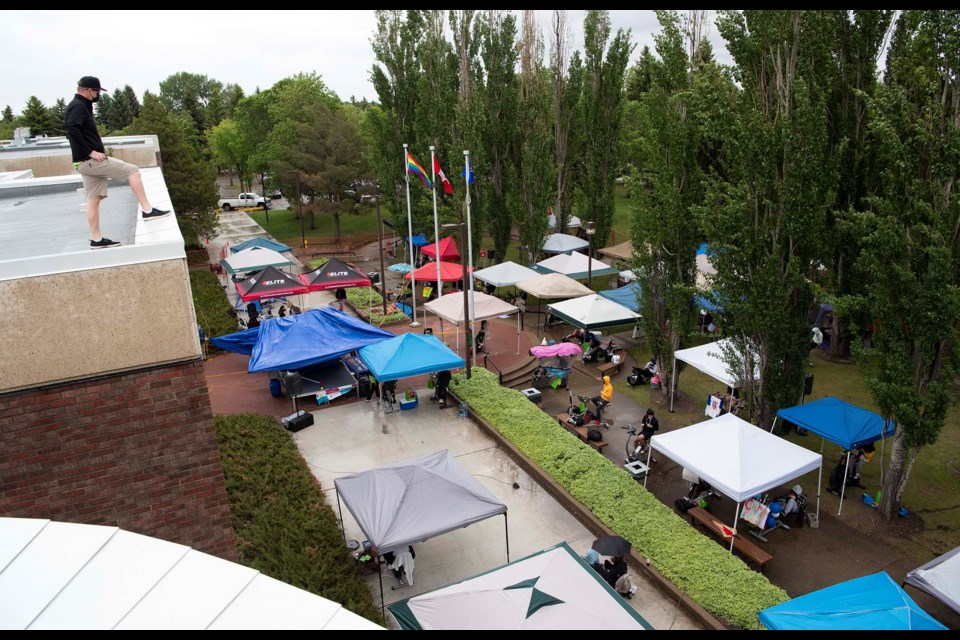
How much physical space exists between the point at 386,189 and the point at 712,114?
79.6 feet

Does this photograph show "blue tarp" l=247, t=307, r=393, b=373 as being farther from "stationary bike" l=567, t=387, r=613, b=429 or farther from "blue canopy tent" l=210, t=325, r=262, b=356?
"stationary bike" l=567, t=387, r=613, b=429

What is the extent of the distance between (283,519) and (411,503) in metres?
2.96

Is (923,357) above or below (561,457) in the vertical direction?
above

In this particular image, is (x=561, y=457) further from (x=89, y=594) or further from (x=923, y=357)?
(x=89, y=594)

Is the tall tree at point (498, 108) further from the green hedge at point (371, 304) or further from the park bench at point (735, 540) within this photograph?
the park bench at point (735, 540)

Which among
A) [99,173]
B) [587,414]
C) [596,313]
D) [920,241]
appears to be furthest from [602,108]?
[99,173]

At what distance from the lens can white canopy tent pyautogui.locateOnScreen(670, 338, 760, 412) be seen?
15992 millimetres

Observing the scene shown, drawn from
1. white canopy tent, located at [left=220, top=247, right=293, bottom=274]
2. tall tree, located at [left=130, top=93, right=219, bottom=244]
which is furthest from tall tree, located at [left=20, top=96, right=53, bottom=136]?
white canopy tent, located at [left=220, top=247, right=293, bottom=274]

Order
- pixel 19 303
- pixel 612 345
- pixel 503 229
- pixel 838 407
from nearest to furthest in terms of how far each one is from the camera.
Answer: pixel 19 303 → pixel 838 407 → pixel 612 345 → pixel 503 229

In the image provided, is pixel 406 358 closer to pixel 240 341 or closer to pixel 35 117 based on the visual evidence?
pixel 240 341

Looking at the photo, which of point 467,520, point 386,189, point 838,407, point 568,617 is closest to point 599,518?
point 467,520

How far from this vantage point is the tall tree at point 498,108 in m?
31.4

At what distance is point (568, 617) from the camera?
26.8 ft

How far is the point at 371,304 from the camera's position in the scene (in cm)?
2797
